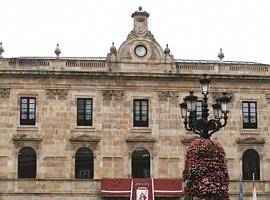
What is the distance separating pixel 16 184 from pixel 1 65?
757cm

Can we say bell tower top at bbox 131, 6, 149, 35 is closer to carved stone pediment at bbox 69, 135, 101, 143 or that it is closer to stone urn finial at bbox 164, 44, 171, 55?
stone urn finial at bbox 164, 44, 171, 55

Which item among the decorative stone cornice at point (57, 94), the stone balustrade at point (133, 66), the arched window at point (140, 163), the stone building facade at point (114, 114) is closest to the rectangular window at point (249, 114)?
the stone building facade at point (114, 114)

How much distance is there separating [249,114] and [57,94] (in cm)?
1254

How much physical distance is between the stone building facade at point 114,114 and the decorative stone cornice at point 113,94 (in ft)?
0.21

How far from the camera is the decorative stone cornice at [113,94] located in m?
46.5

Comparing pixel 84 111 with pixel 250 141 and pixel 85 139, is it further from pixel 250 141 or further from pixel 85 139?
pixel 250 141

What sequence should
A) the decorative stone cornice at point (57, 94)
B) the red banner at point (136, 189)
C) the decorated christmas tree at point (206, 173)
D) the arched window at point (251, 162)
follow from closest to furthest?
the decorated christmas tree at point (206, 173) < the red banner at point (136, 189) < the decorative stone cornice at point (57, 94) < the arched window at point (251, 162)

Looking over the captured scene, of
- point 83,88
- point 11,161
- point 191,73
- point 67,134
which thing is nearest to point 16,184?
point 11,161

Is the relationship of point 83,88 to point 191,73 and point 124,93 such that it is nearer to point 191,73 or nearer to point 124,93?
point 124,93

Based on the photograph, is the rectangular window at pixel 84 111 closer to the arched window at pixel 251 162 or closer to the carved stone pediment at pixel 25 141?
the carved stone pediment at pixel 25 141

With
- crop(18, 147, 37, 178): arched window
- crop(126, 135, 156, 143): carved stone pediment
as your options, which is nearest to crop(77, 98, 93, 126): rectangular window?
crop(126, 135, 156, 143): carved stone pediment

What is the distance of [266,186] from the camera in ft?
152

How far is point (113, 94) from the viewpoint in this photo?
153 ft

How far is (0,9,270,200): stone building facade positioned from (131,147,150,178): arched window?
0.28 metres
